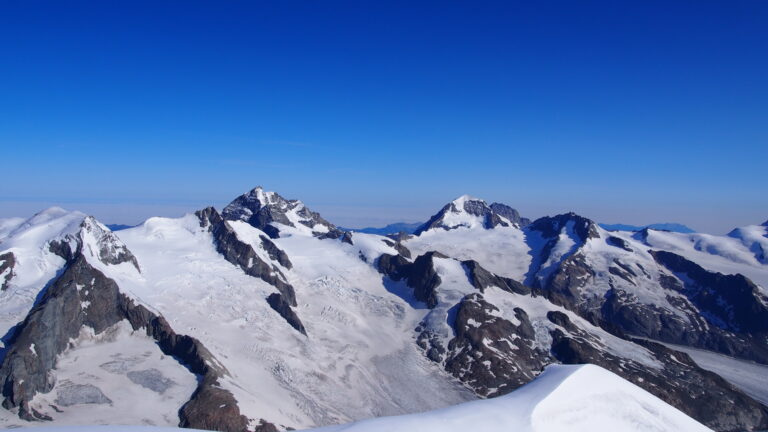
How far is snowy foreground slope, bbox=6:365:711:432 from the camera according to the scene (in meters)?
27.4

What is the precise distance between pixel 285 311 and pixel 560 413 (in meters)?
152

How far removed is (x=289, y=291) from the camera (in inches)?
7569

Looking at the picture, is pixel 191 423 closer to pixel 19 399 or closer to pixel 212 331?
pixel 19 399

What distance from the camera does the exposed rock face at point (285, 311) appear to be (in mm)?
169625

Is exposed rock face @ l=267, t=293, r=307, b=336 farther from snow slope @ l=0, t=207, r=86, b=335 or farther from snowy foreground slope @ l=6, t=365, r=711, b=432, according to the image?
snowy foreground slope @ l=6, t=365, r=711, b=432

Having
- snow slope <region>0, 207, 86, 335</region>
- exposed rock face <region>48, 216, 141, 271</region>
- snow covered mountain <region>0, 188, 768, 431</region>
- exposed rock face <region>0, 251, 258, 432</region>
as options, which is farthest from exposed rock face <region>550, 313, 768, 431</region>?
snow slope <region>0, 207, 86, 335</region>

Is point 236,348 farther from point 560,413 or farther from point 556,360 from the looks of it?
point 560,413

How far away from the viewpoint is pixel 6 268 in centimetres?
14575

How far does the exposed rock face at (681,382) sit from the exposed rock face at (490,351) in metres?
12.3

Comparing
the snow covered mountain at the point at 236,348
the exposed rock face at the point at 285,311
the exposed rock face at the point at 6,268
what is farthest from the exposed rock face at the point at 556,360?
the exposed rock face at the point at 6,268

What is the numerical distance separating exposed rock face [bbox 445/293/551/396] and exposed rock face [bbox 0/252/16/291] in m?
139

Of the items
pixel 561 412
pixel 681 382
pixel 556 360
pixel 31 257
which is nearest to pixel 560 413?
pixel 561 412

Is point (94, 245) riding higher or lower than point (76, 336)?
higher

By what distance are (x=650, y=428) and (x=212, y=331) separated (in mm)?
141817
